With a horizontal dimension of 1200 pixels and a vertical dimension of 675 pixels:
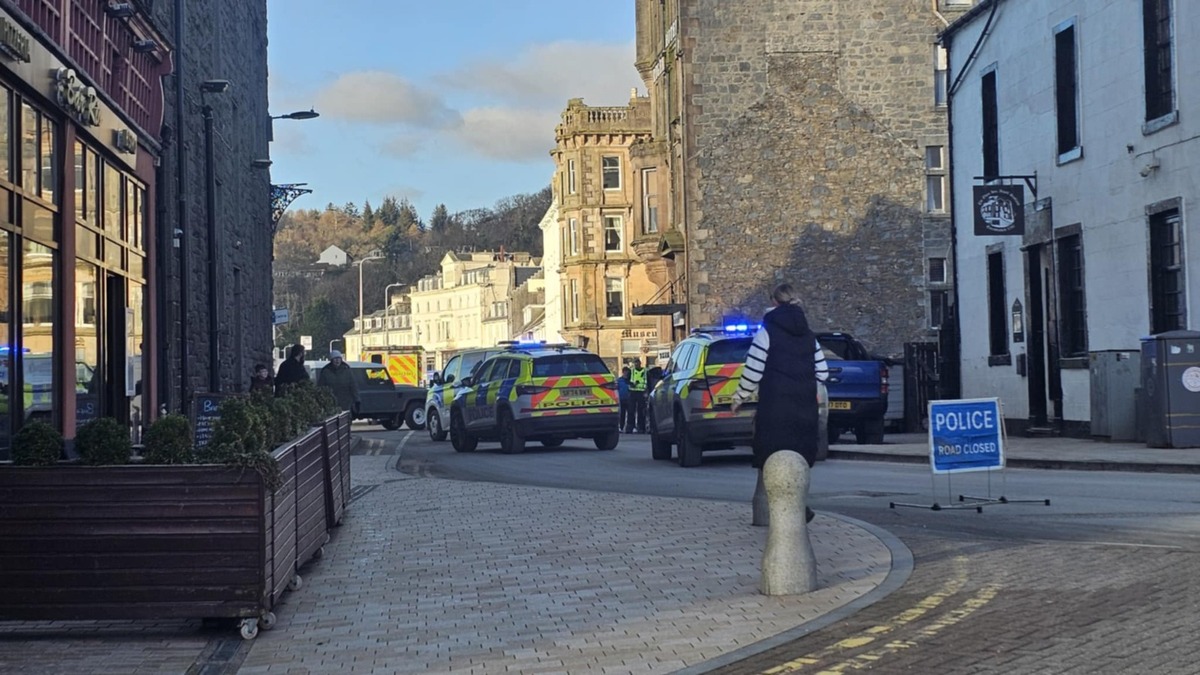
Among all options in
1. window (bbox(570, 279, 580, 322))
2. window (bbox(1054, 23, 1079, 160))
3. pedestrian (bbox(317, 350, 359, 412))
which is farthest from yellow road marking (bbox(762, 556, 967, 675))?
window (bbox(570, 279, 580, 322))

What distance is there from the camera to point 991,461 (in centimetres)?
1444

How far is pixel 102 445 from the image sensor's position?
834 centimetres

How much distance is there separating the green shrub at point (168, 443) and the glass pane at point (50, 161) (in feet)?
20.5

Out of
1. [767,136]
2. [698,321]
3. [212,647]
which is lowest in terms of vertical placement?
[212,647]

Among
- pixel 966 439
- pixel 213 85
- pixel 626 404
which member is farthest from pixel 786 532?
pixel 626 404

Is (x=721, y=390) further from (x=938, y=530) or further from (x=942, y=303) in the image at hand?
(x=942, y=303)

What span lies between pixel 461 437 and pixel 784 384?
17990 millimetres

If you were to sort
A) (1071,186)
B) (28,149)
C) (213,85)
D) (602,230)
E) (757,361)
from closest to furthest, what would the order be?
(757,361) < (28,149) < (213,85) < (1071,186) < (602,230)

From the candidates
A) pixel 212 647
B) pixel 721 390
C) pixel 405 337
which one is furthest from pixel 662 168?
pixel 405 337

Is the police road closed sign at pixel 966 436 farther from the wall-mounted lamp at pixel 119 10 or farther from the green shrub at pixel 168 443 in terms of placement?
the wall-mounted lamp at pixel 119 10

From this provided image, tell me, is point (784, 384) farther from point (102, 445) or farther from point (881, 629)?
point (102, 445)

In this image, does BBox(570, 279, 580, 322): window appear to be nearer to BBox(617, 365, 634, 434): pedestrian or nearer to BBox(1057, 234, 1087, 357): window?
BBox(617, 365, 634, 434): pedestrian

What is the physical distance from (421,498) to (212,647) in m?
9.22

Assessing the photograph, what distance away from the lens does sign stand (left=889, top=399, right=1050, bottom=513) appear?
1428cm
